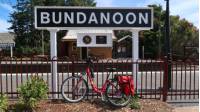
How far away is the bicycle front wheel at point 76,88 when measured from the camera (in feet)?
34.7

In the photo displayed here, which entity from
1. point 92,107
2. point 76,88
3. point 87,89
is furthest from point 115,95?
point 76,88

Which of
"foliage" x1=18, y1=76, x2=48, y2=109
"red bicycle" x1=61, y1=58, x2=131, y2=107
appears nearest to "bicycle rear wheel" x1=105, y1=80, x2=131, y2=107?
"red bicycle" x1=61, y1=58, x2=131, y2=107

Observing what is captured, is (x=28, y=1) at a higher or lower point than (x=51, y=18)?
higher

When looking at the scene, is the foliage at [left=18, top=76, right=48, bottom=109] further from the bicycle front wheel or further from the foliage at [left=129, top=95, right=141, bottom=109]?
the foliage at [left=129, top=95, right=141, bottom=109]

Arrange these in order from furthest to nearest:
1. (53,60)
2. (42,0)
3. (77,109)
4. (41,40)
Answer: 1. (42,0)
2. (41,40)
3. (53,60)
4. (77,109)

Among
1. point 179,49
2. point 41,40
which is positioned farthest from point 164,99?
point 41,40

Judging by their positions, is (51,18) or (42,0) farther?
(42,0)

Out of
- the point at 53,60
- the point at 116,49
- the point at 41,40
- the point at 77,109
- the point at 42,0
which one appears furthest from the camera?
the point at 42,0

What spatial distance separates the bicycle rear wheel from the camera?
10.3 meters

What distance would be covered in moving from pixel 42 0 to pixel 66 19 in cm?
5814

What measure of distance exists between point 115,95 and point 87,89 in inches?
28.9

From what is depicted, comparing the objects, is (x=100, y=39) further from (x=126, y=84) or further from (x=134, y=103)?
(x=134, y=103)

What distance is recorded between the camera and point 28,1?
68812 millimetres

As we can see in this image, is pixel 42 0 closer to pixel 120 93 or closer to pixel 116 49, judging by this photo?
pixel 116 49
